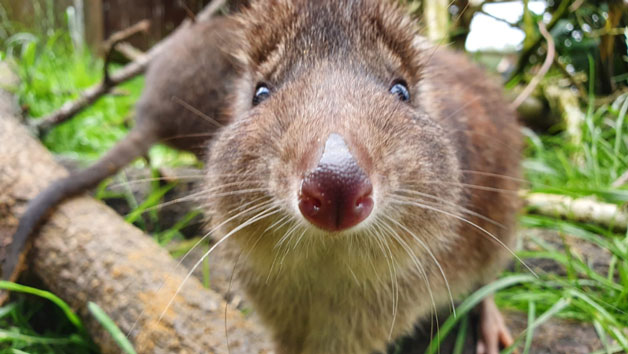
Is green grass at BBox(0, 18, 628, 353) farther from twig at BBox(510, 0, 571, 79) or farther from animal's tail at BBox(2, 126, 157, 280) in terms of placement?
twig at BBox(510, 0, 571, 79)

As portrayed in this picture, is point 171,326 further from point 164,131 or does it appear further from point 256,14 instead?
point 164,131

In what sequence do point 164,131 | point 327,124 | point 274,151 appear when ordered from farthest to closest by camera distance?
point 164,131
point 274,151
point 327,124

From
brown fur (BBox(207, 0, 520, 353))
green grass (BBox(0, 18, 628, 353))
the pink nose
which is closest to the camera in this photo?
the pink nose

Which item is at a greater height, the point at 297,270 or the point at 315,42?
the point at 315,42

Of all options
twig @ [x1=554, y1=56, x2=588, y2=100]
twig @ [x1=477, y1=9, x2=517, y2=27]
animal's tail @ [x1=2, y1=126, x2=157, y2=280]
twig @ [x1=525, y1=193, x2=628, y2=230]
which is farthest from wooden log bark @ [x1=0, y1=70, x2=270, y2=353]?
twig @ [x1=554, y1=56, x2=588, y2=100]

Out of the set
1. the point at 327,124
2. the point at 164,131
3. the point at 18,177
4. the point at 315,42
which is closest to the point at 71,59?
the point at 164,131

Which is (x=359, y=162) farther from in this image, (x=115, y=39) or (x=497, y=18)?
(x=497, y=18)
